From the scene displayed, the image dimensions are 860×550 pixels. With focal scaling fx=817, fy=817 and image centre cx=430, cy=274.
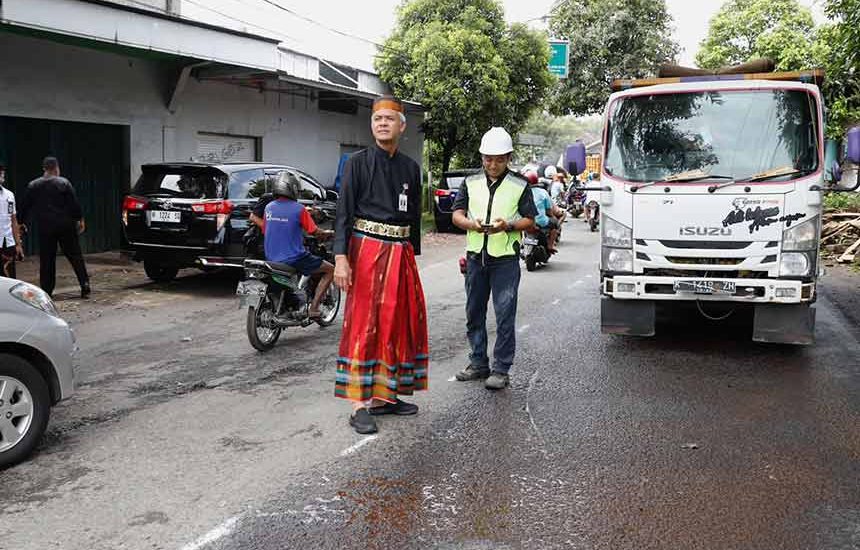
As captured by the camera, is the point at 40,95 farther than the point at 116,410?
Yes

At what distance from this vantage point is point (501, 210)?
6.14 m

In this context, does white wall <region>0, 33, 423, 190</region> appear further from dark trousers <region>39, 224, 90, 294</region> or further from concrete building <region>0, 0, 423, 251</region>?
dark trousers <region>39, 224, 90, 294</region>

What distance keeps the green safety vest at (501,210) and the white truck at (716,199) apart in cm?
158

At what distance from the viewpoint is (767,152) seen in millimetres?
7195

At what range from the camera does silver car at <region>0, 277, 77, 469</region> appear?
14.7 ft

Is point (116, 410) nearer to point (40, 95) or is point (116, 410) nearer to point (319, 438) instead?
point (319, 438)

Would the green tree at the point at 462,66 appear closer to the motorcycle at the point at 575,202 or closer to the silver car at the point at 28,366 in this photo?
the motorcycle at the point at 575,202

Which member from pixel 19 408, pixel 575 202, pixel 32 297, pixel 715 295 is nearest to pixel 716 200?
pixel 715 295

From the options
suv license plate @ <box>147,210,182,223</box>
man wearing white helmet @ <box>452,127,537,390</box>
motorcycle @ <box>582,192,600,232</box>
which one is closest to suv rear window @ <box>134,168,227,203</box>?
suv license plate @ <box>147,210,182,223</box>

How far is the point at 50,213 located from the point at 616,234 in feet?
22.4

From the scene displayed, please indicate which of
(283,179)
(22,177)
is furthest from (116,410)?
(22,177)

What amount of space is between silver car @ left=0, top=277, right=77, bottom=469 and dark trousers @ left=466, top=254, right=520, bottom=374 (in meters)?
2.91

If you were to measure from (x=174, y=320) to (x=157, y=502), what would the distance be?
545 centimetres

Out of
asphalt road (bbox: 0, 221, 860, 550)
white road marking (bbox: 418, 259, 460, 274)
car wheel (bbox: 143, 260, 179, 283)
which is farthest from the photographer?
white road marking (bbox: 418, 259, 460, 274)
